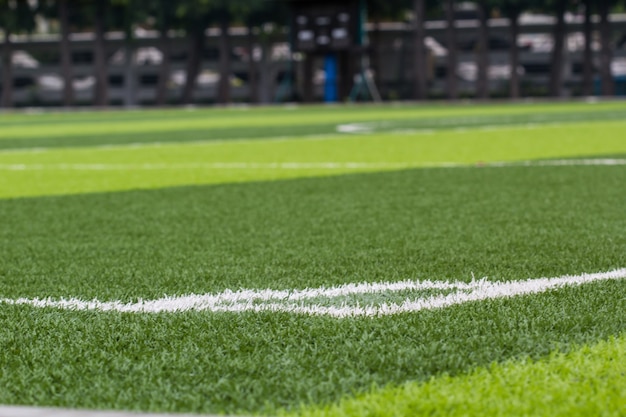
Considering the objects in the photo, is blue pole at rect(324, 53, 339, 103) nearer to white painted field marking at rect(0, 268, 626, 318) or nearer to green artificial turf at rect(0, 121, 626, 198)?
green artificial turf at rect(0, 121, 626, 198)

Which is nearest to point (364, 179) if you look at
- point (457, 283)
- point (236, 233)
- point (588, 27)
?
point (236, 233)

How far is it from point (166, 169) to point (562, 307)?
7.67m

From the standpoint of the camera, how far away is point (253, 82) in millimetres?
62312

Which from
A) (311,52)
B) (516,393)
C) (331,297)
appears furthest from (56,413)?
(311,52)

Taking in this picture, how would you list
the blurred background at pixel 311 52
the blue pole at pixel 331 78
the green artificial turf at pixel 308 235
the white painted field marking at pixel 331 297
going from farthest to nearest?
the blurred background at pixel 311 52 < the blue pole at pixel 331 78 < the green artificial turf at pixel 308 235 < the white painted field marking at pixel 331 297

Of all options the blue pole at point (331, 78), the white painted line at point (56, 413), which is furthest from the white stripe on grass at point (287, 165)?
the blue pole at point (331, 78)

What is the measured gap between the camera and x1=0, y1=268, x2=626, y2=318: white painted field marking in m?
3.69

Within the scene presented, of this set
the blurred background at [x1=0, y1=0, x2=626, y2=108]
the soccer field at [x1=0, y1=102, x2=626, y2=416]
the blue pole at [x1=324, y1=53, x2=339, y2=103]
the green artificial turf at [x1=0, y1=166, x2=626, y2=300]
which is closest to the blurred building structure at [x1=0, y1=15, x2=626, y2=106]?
the blurred background at [x1=0, y1=0, x2=626, y2=108]

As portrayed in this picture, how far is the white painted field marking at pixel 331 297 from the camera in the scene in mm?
3689

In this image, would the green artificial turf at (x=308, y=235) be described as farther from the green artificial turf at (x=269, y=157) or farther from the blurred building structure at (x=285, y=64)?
the blurred building structure at (x=285, y=64)

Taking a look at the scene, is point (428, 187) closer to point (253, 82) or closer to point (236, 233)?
point (236, 233)

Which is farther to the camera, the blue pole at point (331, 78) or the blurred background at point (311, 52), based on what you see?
the blurred background at point (311, 52)

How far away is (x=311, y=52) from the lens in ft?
163

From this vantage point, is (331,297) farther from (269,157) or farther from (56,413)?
(269,157)
